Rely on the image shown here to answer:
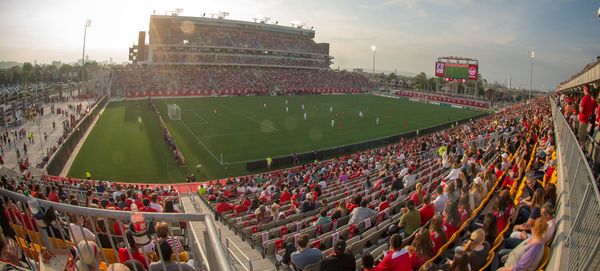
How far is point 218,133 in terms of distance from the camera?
35500 mm

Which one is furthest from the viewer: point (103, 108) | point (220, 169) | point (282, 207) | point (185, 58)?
point (185, 58)

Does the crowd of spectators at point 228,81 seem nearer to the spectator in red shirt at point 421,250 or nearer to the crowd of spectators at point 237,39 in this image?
the crowd of spectators at point 237,39

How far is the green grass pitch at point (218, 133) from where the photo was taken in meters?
25.2

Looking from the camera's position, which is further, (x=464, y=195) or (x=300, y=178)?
(x=300, y=178)

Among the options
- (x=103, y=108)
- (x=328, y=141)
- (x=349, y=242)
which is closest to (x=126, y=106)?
(x=103, y=108)

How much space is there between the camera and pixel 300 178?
18891 mm

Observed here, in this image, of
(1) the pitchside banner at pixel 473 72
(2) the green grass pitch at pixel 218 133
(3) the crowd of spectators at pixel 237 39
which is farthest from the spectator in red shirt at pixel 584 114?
(3) the crowd of spectators at pixel 237 39

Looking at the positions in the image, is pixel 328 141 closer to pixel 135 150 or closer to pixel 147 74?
pixel 135 150

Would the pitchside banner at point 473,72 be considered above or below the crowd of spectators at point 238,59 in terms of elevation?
below

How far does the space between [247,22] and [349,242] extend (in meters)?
97.9

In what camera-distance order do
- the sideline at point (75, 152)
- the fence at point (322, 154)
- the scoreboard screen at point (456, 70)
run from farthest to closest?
the scoreboard screen at point (456, 70) → the fence at point (322, 154) → the sideline at point (75, 152)

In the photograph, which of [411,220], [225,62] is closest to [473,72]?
[225,62]

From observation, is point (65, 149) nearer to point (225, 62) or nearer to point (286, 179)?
point (286, 179)

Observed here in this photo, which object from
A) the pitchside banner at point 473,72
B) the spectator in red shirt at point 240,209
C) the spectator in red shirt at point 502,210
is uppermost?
the pitchside banner at point 473,72
